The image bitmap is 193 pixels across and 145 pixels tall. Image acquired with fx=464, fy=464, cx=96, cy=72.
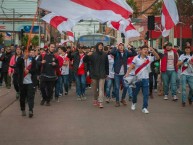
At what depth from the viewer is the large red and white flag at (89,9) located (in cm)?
931

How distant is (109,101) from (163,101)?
172 centimetres

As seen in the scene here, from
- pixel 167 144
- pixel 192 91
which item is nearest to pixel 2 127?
pixel 167 144

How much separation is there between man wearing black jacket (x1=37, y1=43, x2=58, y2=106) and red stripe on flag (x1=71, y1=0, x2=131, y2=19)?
369 centimetres

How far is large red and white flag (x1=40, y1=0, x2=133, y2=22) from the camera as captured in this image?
30.6ft

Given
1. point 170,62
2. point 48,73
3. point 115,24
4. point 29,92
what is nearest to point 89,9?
point 29,92

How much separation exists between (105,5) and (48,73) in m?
4.19

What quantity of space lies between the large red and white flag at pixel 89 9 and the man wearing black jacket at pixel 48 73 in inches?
146

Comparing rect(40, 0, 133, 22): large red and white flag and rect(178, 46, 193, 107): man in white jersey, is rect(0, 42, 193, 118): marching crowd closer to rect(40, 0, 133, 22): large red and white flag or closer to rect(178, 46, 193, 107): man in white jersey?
rect(178, 46, 193, 107): man in white jersey

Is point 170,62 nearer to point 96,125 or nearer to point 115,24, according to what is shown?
point 115,24

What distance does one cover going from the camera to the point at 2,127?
9867 mm

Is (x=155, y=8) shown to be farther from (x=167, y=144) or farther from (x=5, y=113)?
(x=167, y=144)

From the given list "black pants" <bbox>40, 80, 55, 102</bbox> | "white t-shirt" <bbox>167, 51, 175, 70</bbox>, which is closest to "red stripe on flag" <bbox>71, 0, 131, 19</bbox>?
"black pants" <bbox>40, 80, 55, 102</bbox>

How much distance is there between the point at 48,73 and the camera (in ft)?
45.4

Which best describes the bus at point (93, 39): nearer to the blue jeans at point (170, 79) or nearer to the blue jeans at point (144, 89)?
the blue jeans at point (170, 79)
